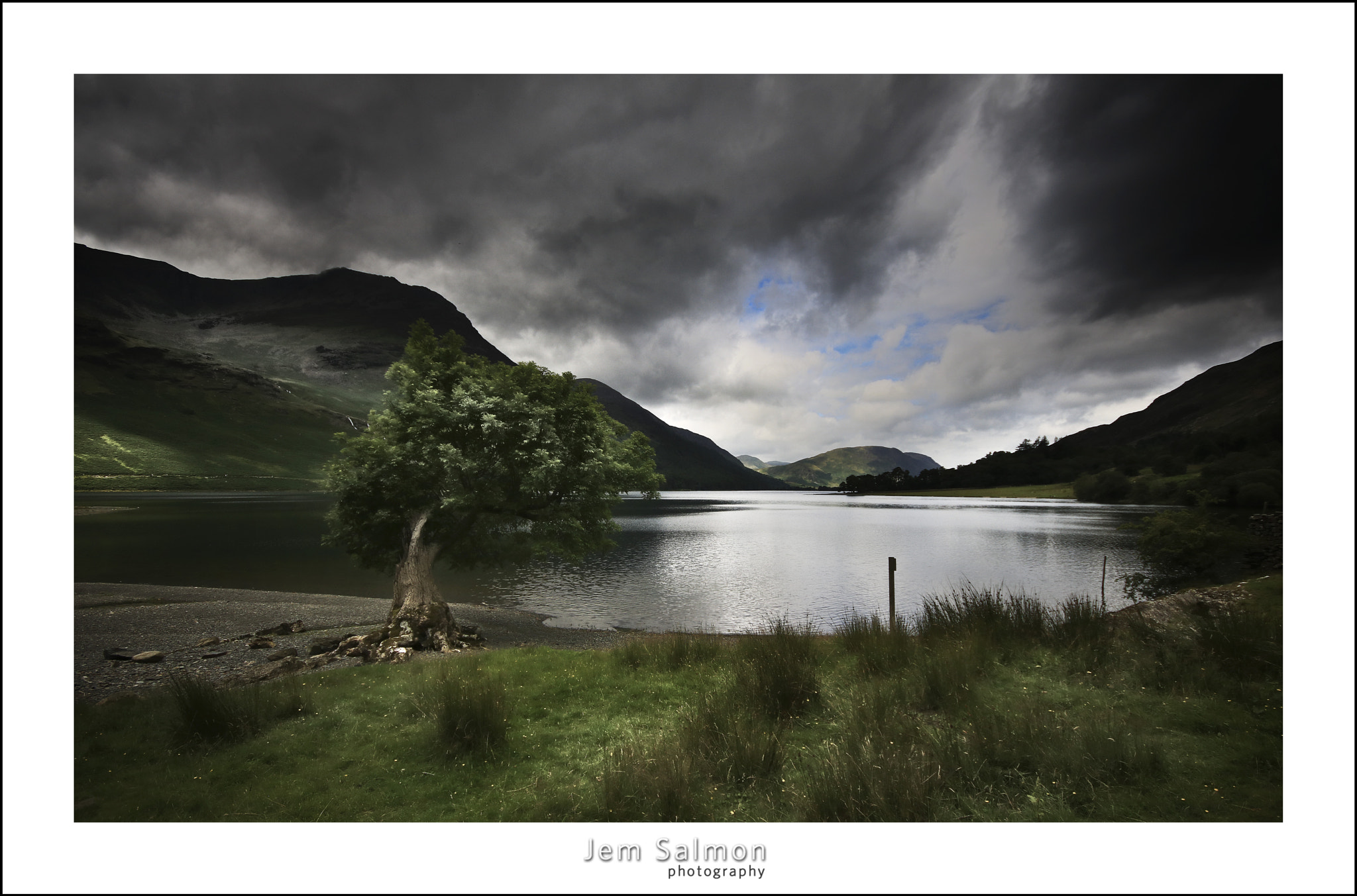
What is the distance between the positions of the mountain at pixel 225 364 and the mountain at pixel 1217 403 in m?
11.8

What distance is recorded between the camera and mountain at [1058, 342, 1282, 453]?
16.0 feet

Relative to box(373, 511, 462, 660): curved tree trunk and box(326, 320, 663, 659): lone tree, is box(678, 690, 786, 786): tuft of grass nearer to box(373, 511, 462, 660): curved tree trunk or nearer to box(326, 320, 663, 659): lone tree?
box(326, 320, 663, 659): lone tree

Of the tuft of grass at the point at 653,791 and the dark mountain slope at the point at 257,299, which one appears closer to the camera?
the tuft of grass at the point at 653,791

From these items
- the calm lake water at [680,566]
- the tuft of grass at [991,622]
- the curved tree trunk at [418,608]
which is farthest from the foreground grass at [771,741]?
the calm lake water at [680,566]

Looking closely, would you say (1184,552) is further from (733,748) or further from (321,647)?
(321,647)

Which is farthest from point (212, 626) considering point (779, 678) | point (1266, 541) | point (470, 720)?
point (1266, 541)

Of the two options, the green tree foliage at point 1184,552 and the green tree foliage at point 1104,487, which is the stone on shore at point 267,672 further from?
the green tree foliage at point 1104,487

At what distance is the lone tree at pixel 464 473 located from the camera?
11344mm

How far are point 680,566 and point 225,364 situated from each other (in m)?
176

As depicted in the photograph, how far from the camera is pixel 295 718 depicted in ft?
20.4

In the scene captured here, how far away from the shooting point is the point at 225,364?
5472 inches

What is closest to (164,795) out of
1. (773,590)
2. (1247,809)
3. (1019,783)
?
(1019,783)
